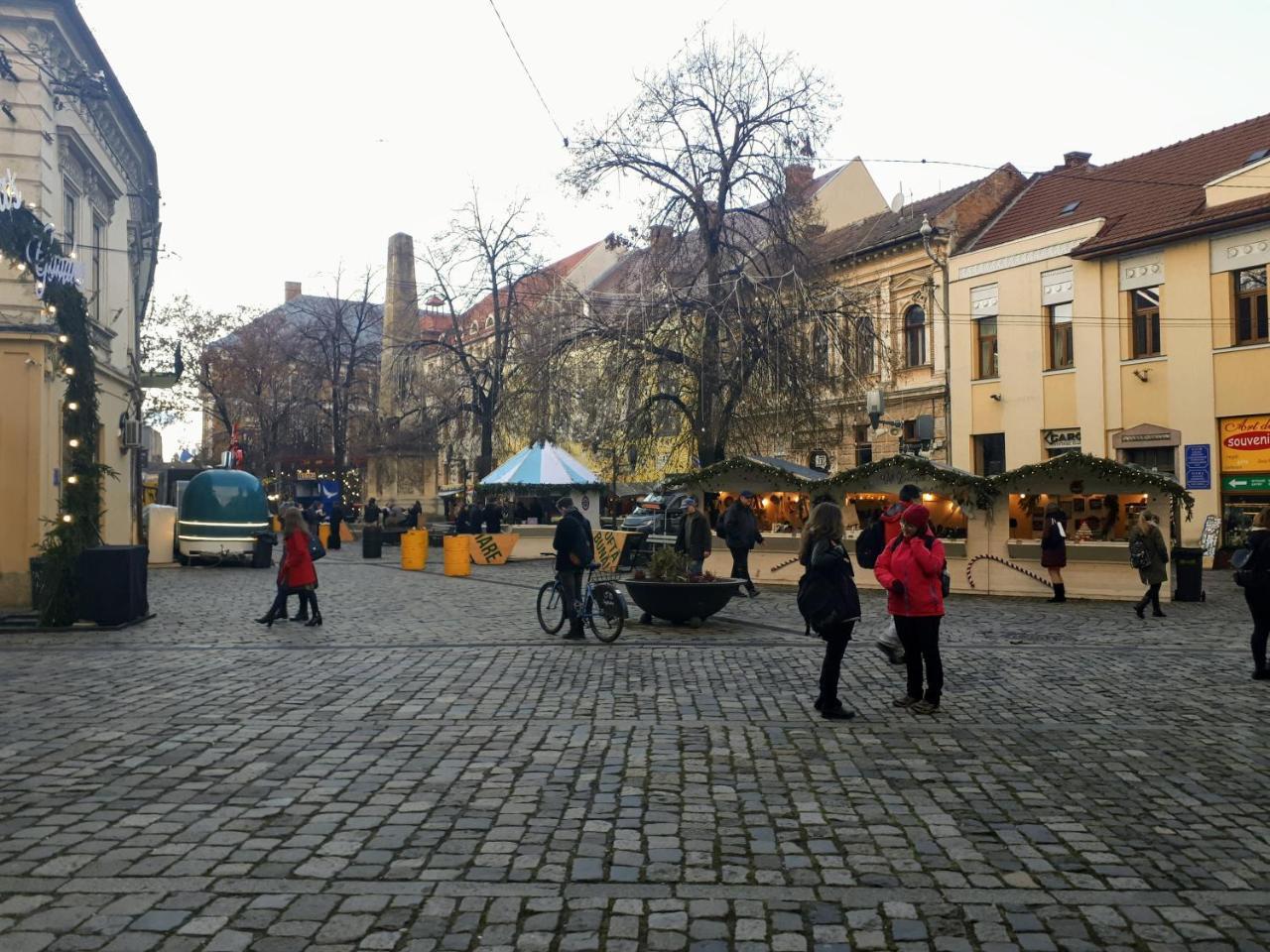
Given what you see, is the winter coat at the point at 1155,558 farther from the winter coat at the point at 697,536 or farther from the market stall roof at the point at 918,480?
the winter coat at the point at 697,536

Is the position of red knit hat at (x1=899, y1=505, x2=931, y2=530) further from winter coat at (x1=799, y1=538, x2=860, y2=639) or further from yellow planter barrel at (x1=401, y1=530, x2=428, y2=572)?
yellow planter barrel at (x1=401, y1=530, x2=428, y2=572)

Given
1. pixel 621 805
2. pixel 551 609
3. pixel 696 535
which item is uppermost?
pixel 696 535

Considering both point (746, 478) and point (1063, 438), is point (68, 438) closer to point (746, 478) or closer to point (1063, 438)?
point (746, 478)

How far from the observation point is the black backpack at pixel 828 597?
8664 millimetres

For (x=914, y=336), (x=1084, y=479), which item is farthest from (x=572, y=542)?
(x=914, y=336)

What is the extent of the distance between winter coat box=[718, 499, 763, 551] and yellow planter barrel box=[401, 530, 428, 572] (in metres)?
9.88

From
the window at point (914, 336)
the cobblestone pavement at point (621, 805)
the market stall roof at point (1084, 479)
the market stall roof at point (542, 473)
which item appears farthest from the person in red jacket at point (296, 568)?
the window at point (914, 336)

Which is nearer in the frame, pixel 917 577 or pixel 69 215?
pixel 917 577

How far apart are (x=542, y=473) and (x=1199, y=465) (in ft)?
53.8

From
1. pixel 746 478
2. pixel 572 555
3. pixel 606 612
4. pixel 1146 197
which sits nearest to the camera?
pixel 606 612

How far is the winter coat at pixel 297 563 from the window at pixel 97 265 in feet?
30.3

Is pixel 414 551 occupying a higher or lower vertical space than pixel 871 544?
lower

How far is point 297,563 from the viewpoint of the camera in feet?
49.8

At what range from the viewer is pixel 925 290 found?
36.2 metres
